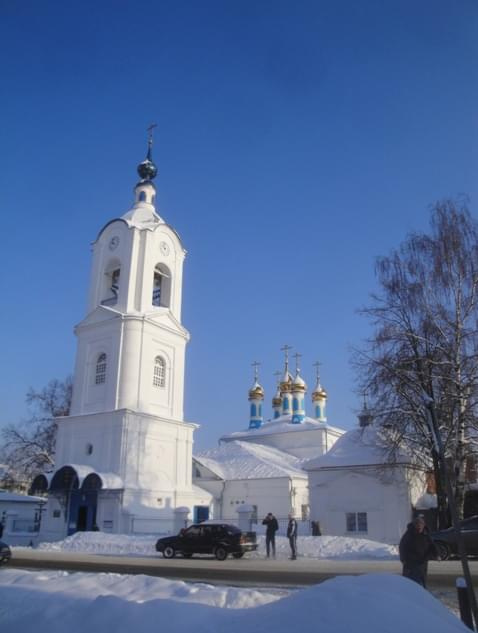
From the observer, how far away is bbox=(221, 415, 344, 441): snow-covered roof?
5272cm

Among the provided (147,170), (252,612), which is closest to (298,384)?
(147,170)

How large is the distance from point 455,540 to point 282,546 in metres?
8.02

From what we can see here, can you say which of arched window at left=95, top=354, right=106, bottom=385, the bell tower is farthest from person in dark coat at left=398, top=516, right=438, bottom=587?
arched window at left=95, top=354, right=106, bottom=385

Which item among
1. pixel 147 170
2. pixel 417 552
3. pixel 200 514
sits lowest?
pixel 417 552

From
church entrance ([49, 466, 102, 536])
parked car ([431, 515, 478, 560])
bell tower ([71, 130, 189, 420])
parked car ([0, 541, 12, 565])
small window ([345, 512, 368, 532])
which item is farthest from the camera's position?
bell tower ([71, 130, 189, 420])

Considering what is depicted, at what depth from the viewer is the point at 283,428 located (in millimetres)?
54219

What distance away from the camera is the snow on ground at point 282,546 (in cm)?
2074

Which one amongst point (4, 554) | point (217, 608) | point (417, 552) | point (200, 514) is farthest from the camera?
point (200, 514)

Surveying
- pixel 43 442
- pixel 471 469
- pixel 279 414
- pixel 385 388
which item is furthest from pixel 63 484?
pixel 279 414

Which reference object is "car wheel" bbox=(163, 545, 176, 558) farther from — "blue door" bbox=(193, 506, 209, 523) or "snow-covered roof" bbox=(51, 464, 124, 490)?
"blue door" bbox=(193, 506, 209, 523)

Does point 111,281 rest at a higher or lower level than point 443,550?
higher

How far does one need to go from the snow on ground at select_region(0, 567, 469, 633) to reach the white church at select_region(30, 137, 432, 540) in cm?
1971

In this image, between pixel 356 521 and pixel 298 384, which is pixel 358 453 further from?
pixel 298 384

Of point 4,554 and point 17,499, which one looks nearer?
point 4,554
